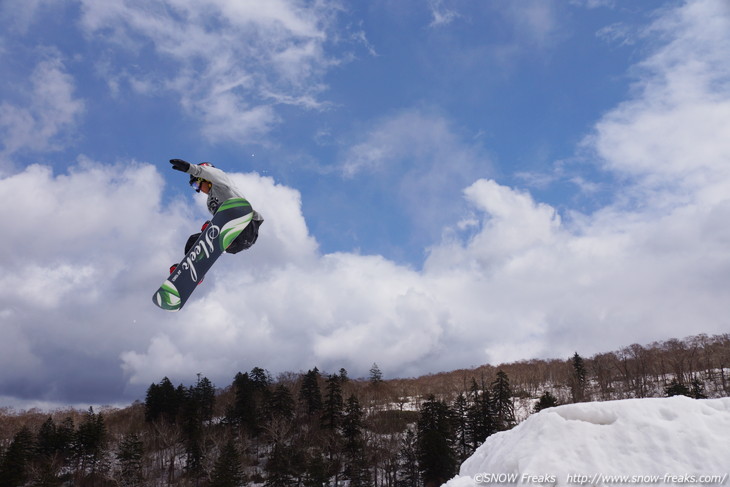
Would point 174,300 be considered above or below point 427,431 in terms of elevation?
above

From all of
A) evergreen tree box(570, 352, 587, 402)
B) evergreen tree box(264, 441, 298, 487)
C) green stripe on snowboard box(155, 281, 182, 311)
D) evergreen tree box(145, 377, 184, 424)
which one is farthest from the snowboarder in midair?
evergreen tree box(570, 352, 587, 402)

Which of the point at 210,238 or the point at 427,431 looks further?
the point at 427,431

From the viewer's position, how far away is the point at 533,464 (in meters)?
7.99

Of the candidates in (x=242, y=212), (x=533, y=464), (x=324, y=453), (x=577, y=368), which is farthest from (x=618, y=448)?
(x=577, y=368)

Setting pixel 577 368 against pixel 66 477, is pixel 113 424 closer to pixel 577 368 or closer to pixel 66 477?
pixel 66 477

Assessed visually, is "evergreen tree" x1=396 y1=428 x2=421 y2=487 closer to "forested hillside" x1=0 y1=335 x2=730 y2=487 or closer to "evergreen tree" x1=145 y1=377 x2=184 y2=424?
"forested hillside" x1=0 y1=335 x2=730 y2=487

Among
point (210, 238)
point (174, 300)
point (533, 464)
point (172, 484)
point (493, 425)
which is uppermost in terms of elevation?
point (210, 238)

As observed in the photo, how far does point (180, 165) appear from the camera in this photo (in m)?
12.1

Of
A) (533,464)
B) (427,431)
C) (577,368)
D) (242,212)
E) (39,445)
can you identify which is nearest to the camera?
(533,464)

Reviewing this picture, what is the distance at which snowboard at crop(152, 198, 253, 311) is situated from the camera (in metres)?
12.6

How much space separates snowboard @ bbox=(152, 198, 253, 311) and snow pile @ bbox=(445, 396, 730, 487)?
730 centimetres

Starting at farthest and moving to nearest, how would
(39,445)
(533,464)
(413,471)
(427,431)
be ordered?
1. (39,445)
2. (413,471)
3. (427,431)
4. (533,464)

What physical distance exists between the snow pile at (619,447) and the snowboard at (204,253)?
7.30 meters

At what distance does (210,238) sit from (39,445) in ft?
317
